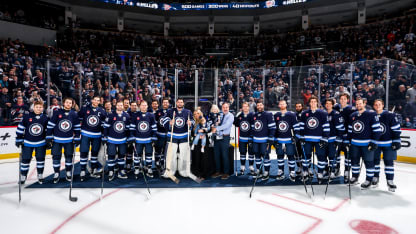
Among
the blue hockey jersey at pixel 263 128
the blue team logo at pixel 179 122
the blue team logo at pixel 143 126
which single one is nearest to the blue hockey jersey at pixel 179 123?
the blue team logo at pixel 179 122

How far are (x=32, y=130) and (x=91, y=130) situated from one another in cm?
98

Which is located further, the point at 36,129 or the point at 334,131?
the point at 334,131

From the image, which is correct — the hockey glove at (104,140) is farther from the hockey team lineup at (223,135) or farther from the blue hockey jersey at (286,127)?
the blue hockey jersey at (286,127)

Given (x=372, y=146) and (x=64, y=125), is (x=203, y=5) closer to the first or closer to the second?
(x=64, y=125)

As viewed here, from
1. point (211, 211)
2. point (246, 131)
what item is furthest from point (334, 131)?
point (211, 211)

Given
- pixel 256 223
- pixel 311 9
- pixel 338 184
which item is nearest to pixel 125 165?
pixel 256 223

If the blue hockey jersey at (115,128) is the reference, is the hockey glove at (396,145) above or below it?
below

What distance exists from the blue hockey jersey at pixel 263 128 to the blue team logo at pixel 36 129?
13.4ft

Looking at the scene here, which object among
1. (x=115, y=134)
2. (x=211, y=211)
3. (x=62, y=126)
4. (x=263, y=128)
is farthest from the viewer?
(x=263, y=128)

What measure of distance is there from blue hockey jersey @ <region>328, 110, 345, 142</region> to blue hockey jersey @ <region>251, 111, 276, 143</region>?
44.4 inches

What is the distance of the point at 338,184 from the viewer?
193 inches

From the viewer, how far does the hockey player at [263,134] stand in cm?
500

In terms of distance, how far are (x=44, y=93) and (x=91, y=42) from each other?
11592 mm

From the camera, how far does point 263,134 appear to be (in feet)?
16.6
